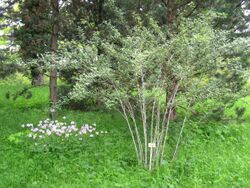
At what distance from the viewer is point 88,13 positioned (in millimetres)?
9555

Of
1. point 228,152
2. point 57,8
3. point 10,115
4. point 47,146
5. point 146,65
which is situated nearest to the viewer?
point 146,65

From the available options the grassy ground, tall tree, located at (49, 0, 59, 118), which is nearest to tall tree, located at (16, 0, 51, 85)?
tall tree, located at (49, 0, 59, 118)

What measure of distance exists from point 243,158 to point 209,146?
0.73 meters

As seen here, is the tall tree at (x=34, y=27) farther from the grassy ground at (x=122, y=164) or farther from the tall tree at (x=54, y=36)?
the grassy ground at (x=122, y=164)

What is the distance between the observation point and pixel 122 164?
5574 millimetres

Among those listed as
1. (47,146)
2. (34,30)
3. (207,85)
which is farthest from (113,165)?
(34,30)

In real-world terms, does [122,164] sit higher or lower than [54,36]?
lower

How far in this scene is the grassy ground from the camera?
4.96 metres

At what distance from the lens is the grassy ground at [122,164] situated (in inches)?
Result: 195

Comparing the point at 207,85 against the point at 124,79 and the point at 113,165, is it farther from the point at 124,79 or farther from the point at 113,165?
the point at 113,165

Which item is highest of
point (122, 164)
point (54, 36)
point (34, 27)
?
point (34, 27)

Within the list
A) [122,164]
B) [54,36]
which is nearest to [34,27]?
[54,36]

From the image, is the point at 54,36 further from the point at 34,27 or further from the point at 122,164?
the point at 122,164

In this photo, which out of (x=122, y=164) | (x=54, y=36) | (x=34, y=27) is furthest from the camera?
(x=54, y=36)
